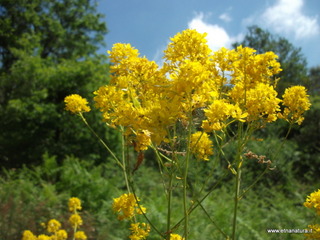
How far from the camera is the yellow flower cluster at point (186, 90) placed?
116 cm

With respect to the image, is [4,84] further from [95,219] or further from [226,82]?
[226,82]

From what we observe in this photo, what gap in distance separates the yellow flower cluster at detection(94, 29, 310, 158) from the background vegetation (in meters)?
0.37

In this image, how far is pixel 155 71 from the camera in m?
1.51

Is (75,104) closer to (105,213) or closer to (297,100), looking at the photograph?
(297,100)

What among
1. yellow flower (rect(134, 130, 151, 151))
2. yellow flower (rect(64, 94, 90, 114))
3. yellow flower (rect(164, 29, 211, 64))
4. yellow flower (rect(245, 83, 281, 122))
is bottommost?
yellow flower (rect(134, 130, 151, 151))

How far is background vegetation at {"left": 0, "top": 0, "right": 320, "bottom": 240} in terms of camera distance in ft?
16.5

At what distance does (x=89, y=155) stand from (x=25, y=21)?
10.6m

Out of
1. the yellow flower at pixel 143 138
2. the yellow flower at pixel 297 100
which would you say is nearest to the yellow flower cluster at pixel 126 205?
the yellow flower at pixel 143 138

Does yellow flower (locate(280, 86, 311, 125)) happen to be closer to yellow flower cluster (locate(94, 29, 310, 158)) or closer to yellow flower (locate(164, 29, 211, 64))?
yellow flower cluster (locate(94, 29, 310, 158))

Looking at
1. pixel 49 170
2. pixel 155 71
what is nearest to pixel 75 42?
pixel 49 170

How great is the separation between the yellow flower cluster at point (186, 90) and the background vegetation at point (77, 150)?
1.23 feet

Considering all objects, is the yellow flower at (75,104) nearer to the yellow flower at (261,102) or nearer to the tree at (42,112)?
the yellow flower at (261,102)

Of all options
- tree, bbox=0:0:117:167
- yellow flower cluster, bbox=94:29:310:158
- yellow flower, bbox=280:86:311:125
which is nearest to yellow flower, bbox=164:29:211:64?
yellow flower cluster, bbox=94:29:310:158

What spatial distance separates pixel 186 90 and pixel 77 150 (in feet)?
35.7
